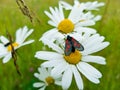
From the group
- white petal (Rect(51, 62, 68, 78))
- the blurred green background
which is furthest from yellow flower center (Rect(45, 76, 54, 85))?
white petal (Rect(51, 62, 68, 78))

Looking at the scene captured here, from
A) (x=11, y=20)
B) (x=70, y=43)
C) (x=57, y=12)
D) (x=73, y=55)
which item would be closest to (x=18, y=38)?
(x=57, y=12)

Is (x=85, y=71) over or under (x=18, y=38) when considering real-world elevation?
under

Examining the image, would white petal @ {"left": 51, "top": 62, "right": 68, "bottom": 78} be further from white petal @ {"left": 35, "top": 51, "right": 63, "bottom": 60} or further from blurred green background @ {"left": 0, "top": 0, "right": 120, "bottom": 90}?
blurred green background @ {"left": 0, "top": 0, "right": 120, "bottom": 90}

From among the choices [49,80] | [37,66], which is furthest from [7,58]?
[37,66]

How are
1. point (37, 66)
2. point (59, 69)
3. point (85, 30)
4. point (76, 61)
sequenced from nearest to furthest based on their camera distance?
point (59, 69) → point (76, 61) → point (85, 30) → point (37, 66)

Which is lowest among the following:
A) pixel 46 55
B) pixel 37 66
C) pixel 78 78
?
pixel 78 78

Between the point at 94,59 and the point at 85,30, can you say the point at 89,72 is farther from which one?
the point at 85,30

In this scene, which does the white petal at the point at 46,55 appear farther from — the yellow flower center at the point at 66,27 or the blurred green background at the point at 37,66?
the blurred green background at the point at 37,66

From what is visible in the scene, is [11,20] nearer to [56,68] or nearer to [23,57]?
[23,57]
